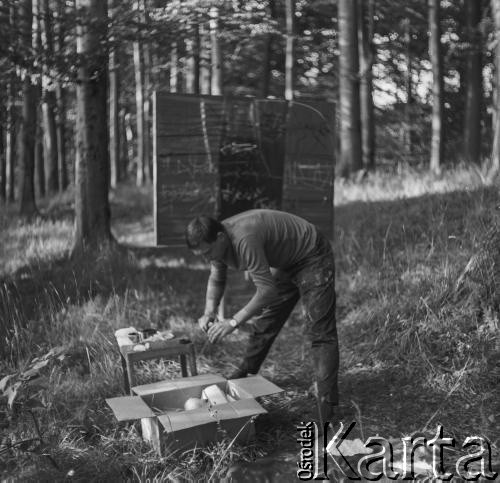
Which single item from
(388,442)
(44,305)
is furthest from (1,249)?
(388,442)

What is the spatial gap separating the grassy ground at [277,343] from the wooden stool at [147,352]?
248 mm

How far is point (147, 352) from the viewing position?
14.7 ft

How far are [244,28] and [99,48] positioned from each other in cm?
180

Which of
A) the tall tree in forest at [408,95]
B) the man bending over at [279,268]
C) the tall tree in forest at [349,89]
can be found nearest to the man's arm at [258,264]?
the man bending over at [279,268]

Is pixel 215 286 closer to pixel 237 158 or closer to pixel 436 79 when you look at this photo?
pixel 237 158

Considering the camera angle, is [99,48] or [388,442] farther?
[99,48]

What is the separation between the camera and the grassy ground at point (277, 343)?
12.3 ft

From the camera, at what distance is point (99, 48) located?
714 centimetres

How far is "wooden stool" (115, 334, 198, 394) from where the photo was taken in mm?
4453

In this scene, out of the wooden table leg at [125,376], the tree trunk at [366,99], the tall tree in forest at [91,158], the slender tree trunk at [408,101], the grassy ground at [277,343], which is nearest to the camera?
the grassy ground at [277,343]

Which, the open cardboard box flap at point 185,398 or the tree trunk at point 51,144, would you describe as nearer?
the open cardboard box flap at point 185,398

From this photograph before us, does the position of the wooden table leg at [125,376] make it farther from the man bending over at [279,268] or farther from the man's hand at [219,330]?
the man's hand at [219,330]

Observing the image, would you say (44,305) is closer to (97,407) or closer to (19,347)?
(19,347)

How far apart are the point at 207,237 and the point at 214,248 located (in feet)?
0.35
